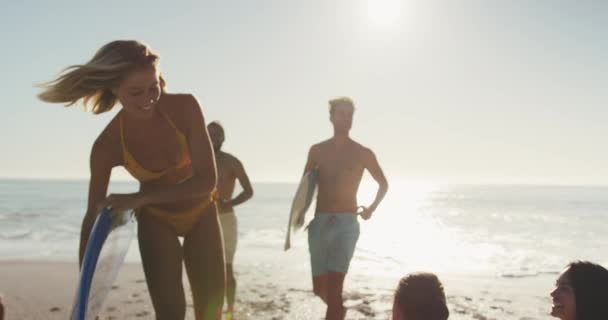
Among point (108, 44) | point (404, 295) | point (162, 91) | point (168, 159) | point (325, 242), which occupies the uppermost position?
point (108, 44)

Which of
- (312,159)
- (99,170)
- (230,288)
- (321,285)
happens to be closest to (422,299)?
(99,170)

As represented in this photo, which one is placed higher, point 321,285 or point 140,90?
point 140,90

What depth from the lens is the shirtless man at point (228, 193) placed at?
598 centimetres

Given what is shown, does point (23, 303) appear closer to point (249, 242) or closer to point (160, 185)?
point (160, 185)

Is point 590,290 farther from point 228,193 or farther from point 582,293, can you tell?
point 228,193

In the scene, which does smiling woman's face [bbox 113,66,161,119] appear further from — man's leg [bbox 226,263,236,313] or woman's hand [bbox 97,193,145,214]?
man's leg [bbox 226,263,236,313]

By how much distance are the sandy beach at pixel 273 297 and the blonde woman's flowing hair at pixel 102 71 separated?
437cm

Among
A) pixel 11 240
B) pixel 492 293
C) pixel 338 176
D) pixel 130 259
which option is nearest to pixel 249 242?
pixel 130 259

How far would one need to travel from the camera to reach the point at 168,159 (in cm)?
290

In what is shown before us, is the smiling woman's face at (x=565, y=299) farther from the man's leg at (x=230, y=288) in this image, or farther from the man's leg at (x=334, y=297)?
the man's leg at (x=230, y=288)

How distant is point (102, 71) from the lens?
2.53 metres

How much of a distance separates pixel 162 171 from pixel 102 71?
2.04 feet

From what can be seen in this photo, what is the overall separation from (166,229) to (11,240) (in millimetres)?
15325

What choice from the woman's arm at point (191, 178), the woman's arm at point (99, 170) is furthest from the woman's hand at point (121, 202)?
the woman's arm at point (99, 170)
